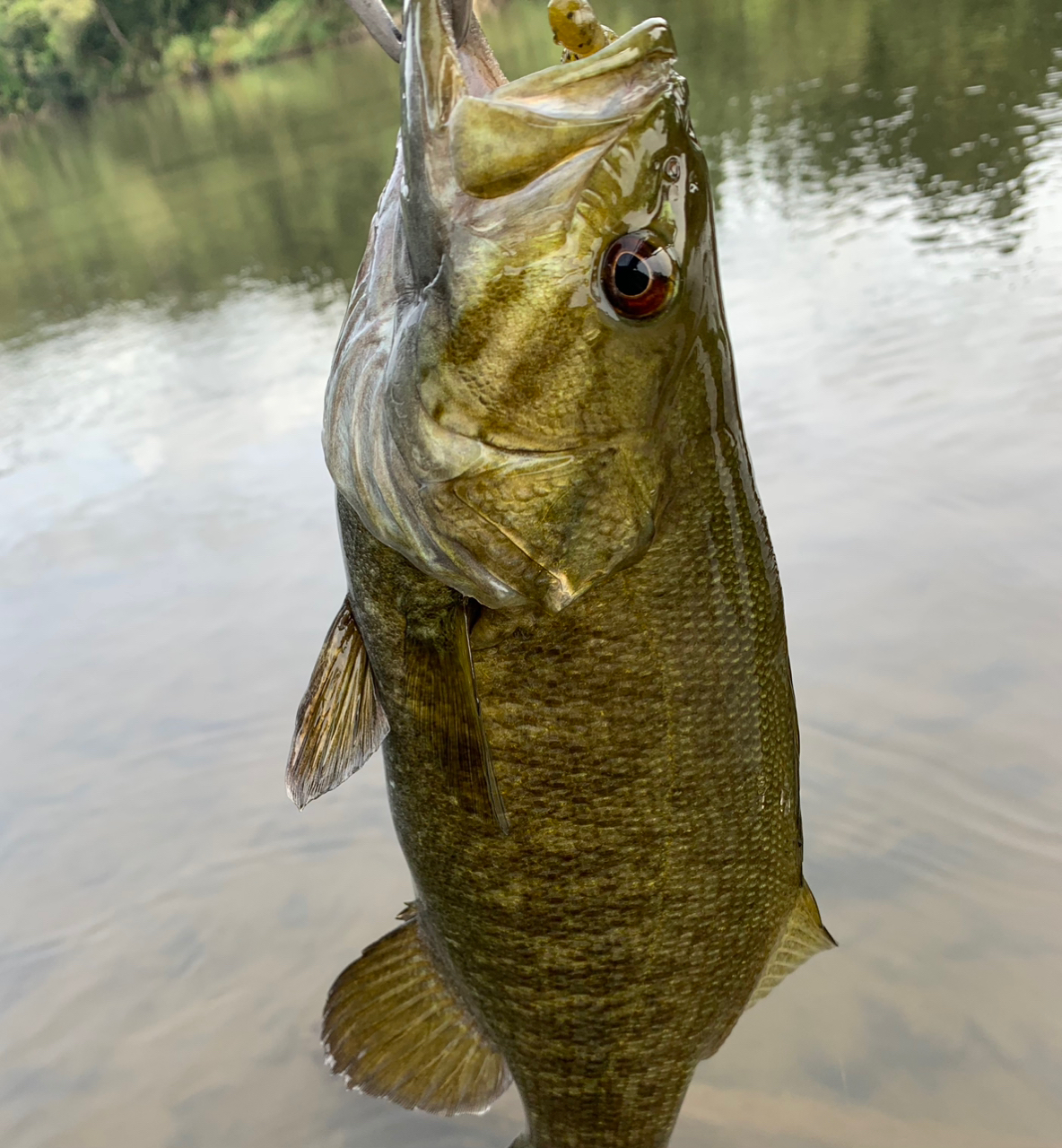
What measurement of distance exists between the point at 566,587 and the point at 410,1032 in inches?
44.3

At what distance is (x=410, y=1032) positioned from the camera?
2127 millimetres

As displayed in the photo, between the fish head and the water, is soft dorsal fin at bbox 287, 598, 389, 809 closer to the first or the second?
the fish head

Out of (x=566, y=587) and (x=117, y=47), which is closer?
(x=566, y=587)

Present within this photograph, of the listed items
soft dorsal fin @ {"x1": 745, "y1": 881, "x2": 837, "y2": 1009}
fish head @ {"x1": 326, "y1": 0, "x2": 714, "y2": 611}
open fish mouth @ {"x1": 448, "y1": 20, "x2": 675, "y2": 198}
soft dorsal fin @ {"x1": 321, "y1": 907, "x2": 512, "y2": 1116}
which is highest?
open fish mouth @ {"x1": 448, "y1": 20, "x2": 675, "y2": 198}

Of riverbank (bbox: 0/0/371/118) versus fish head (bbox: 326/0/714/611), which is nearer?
fish head (bbox: 326/0/714/611)

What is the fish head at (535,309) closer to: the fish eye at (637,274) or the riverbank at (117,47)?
the fish eye at (637,274)

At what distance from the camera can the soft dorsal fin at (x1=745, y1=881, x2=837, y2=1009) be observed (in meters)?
1.91

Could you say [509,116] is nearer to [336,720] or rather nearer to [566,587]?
[566,587]

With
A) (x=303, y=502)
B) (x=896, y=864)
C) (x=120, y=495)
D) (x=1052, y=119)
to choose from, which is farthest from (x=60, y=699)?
(x=1052, y=119)

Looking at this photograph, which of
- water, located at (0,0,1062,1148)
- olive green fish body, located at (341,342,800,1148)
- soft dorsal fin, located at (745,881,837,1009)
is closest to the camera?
olive green fish body, located at (341,342,800,1148)

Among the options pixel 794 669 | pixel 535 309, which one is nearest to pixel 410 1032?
pixel 535 309

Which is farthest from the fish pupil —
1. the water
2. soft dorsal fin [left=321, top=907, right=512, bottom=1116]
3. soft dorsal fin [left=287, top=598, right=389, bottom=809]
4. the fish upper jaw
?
the water

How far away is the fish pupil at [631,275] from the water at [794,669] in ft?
7.82

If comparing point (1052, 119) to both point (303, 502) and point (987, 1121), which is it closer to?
point (303, 502)
